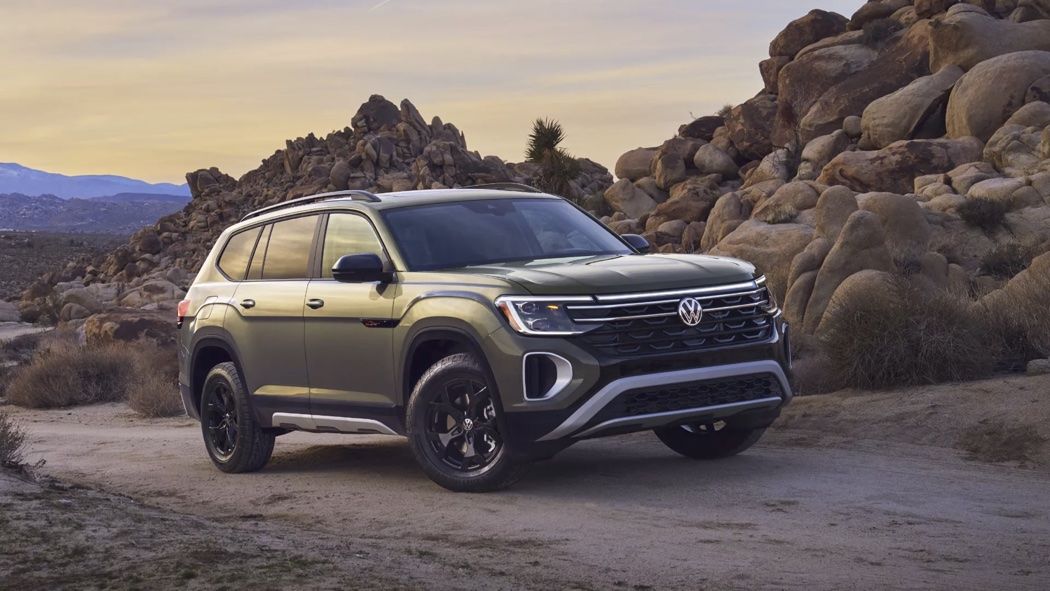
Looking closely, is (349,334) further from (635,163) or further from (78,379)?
(635,163)

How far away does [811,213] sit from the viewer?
29.8 m

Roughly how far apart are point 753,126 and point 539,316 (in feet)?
132

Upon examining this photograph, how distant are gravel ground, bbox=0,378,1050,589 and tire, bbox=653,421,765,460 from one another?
14 cm

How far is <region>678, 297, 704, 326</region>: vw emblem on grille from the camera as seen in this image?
8.56 m

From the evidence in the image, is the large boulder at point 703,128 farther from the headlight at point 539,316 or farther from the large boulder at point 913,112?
the headlight at point 539,316

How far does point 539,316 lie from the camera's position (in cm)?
842

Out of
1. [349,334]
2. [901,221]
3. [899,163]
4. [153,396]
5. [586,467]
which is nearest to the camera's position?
[349,334]

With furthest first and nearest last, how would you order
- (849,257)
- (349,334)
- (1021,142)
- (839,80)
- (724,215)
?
(839,80), (724,215), (1021,142), (849,257), (349,334)

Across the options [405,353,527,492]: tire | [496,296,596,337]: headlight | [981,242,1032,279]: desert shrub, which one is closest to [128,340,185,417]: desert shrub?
[405,353,527,492]: tire

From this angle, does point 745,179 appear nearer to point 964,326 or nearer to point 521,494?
point 964,326

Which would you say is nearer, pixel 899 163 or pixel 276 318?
pixel 276 318

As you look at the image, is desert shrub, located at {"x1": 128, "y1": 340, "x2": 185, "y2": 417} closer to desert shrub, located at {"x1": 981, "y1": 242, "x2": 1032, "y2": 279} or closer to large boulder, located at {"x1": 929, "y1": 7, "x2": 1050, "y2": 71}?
desert shrub, located at {"x1": 981, "y1": 242, "x2": 1032, "y2": 279}

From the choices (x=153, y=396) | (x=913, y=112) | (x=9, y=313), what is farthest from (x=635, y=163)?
(x=153, y=396)

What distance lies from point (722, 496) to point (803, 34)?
43.0m
